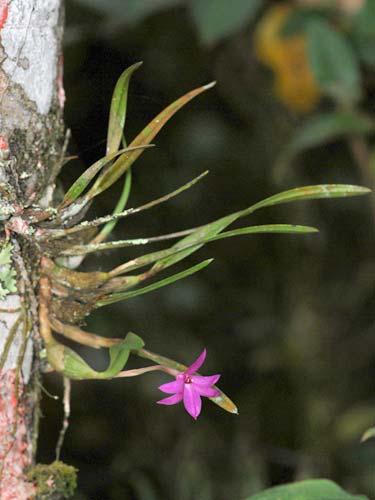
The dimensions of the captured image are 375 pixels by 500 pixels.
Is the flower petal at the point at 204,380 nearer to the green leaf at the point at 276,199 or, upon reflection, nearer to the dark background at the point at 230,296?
the green leaf at the point at 276,199

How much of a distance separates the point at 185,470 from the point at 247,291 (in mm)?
793

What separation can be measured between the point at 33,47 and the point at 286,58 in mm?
1291

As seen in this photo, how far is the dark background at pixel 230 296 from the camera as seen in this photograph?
6.17ft

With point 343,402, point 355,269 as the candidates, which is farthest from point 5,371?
point 355,269

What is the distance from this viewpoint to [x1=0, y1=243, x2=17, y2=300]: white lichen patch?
25.4 inches

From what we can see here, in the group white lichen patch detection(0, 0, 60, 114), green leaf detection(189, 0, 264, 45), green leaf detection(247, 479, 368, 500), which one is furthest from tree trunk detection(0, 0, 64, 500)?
green leaf detection(189, 0, 264, 45)

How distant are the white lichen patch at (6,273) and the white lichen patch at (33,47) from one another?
12 centimetres

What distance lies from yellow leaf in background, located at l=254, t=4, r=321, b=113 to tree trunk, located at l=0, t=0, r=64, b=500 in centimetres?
121

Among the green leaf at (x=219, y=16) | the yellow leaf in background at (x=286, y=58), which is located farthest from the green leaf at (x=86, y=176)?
the yellow leaf in background at (x=286, y=58)

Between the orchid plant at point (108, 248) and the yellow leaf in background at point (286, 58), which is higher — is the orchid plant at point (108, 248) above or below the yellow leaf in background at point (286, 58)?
below

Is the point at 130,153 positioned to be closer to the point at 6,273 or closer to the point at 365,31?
the point at 6,273

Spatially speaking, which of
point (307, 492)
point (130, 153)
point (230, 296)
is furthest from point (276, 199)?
point (230, 296)

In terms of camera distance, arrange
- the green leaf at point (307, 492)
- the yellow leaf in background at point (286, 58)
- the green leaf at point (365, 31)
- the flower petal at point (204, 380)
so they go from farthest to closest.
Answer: the yellow leaf in background at point (286, 58)
the green leaf at point (365, 31)
the green leaf at point (307, 492)
the flower petal at point (204, 380)

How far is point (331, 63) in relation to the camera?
1609 millimetres
